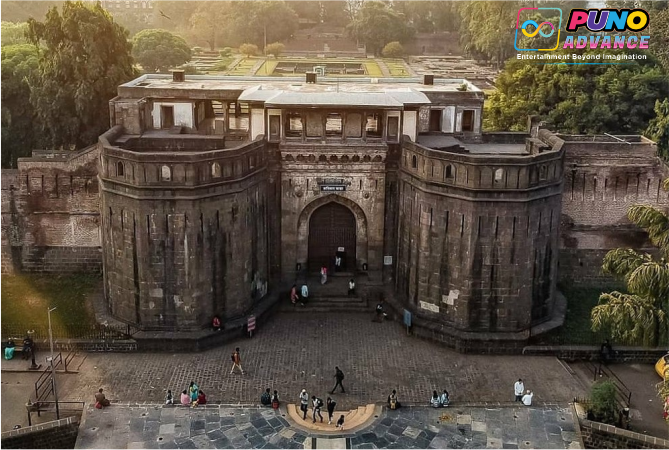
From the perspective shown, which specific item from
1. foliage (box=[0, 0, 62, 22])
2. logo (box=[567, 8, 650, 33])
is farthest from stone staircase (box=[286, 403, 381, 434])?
Answer: foliage (box=[0, 0, 62, 22])

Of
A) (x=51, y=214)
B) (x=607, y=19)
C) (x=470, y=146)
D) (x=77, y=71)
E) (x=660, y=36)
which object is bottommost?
(x=51, y=214)

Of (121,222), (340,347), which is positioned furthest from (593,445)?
(121,222)

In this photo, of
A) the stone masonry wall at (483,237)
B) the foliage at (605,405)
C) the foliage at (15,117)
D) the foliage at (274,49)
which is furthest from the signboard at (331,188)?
the foliage at (274,49)

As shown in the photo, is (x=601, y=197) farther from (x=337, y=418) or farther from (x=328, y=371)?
(x=337, y=418)

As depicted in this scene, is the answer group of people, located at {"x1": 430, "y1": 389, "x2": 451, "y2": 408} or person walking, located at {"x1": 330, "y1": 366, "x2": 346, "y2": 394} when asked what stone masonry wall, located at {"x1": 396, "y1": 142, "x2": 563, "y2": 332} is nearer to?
group of people, located at {"x1": 430, "y1": 389, "x2": 451, "y2": 408}

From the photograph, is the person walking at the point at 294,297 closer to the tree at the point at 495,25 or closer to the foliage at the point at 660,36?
the foliage at the point at 660,36

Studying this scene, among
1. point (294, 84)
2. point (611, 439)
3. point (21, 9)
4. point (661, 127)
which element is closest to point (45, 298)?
point (294, 84)
